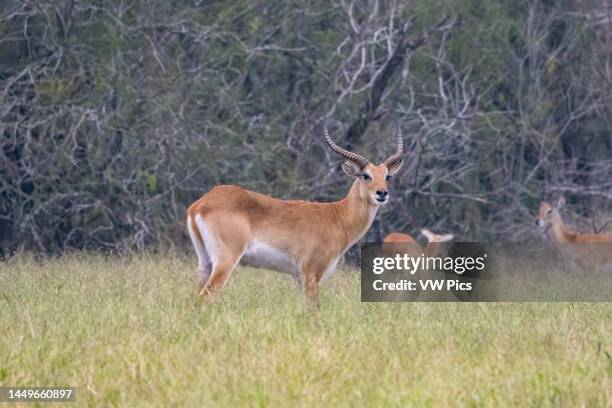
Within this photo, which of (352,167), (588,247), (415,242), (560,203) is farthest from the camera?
(560,203)

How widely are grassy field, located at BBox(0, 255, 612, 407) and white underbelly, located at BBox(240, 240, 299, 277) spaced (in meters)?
0.23

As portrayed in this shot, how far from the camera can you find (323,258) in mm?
9438

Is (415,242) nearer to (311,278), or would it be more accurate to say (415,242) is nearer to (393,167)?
Result: (393,167)

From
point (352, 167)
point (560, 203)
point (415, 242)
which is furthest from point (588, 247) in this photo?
point (352, 167)

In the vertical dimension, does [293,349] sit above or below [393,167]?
below

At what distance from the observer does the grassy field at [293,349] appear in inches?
219

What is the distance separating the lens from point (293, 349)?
251 inches

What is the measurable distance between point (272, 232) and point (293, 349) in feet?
9.67

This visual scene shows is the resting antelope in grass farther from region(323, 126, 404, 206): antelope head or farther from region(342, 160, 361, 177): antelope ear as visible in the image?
region(342, 160, 361, 177): antelope ear

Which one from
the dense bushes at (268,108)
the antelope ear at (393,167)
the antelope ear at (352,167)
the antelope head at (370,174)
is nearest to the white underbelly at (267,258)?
the antelope head at (370,174)

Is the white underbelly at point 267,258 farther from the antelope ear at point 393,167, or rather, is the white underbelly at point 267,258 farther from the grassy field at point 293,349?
the antelope ear at point 393,167

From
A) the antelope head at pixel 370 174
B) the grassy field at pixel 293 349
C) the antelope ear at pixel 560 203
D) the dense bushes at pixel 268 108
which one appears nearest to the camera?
the grassy field at pixel 293 349

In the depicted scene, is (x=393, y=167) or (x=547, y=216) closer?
(x=393, y=167)

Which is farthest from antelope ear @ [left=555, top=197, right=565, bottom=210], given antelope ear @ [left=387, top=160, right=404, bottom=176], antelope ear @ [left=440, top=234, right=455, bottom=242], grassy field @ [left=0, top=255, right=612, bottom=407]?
grassy field @ [left=0, top=255, right=612, bottom=407]
